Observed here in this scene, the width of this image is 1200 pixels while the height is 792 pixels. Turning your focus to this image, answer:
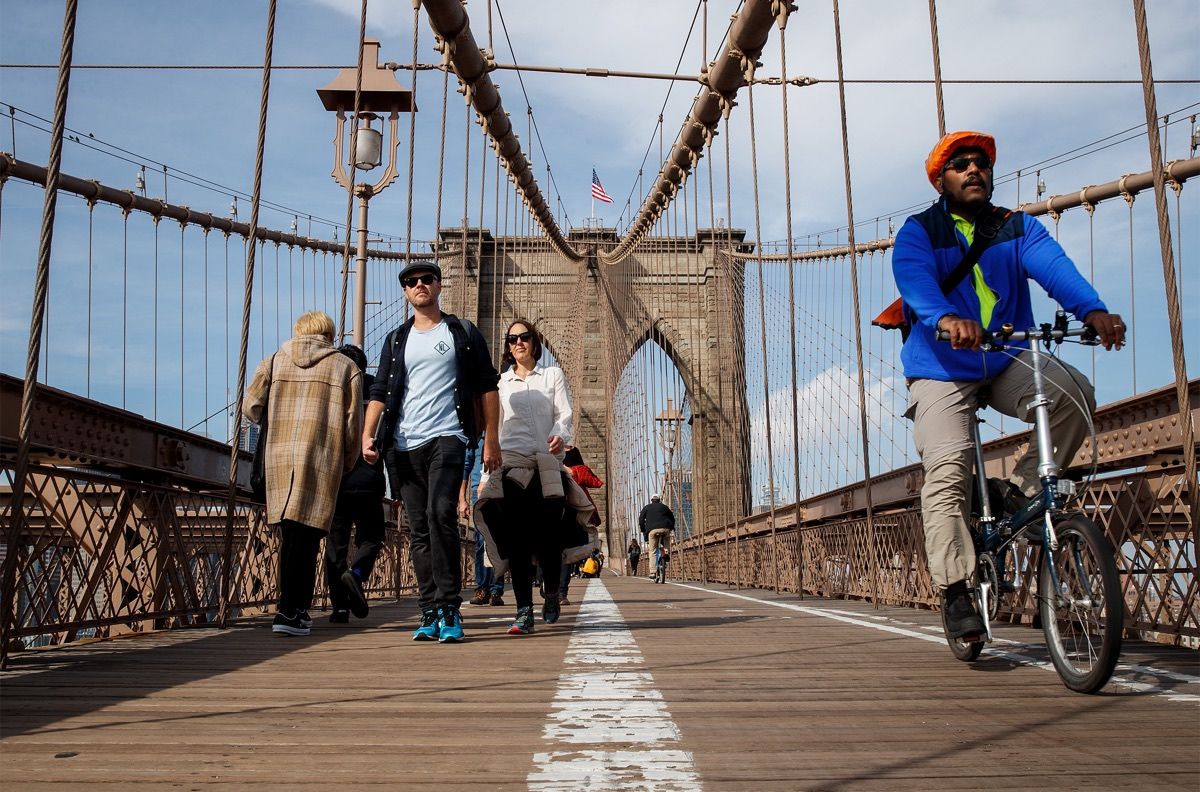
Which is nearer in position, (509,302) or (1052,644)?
(1052,644)

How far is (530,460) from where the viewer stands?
14.5ft

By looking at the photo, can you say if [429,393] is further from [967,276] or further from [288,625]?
[967,276]

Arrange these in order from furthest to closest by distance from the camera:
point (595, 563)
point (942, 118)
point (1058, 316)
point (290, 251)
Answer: point (290, 251)
point (595, 563)
point (942, 118)
point (1058, 316)

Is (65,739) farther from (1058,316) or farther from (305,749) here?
(1058,316)

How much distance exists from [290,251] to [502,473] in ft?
75.4

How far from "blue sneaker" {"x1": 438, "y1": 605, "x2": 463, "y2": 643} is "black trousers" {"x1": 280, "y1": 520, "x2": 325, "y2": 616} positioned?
0.58m

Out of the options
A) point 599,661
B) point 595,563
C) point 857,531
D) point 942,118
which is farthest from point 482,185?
point 599,661

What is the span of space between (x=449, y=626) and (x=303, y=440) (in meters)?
0.87

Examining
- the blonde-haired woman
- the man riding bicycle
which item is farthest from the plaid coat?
the man riding bicycle

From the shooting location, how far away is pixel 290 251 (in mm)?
26156

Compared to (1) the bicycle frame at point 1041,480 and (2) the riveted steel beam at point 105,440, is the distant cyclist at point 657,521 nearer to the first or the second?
(2) the riveted steel beam at point 105,440

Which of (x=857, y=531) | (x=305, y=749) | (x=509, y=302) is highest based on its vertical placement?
(x=509, y=302)

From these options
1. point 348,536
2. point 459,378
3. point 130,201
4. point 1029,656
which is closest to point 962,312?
point 1029,656

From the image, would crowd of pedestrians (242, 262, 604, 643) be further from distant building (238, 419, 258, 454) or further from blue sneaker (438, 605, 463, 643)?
distant building (238, 419, 258, 454)
